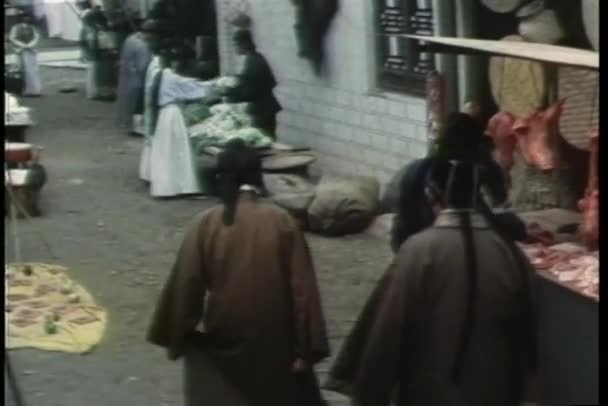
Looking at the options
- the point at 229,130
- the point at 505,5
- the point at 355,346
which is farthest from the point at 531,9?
the point at 355,346

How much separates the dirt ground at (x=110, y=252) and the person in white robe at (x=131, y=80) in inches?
2.7

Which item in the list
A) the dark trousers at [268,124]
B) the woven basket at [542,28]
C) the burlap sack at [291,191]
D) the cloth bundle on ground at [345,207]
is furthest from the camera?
the cloth bundle on ground at [345,207]

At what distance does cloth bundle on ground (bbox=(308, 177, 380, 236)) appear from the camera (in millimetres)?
6949

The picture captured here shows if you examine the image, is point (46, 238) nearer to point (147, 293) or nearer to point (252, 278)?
point (147, 293)

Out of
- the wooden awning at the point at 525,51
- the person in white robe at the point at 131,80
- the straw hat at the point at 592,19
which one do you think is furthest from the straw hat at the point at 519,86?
the person in white robe at the point at 131,80

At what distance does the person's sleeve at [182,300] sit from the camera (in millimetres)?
5609

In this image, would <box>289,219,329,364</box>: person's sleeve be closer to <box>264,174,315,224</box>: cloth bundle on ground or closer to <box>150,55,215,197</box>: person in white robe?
<box>264,174,315,224</box>: cloth bundle on ground

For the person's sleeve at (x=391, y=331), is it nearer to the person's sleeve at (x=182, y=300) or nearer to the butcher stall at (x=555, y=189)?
the butcher stall at (x=555, y=189)

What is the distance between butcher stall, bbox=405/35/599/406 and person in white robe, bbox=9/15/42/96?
1.51 metres

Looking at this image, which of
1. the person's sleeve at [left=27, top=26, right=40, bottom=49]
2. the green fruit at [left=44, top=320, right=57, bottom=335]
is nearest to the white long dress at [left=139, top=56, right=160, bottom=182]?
the person's sleeve at [left=27, top=26, right=40, bottom=49]

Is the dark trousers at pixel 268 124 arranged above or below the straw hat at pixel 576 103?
below

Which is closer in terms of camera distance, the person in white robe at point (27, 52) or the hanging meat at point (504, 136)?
the hanging meat at point (504, 136)

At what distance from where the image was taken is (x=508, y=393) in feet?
17.2

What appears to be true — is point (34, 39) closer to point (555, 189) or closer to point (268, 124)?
point (268, 124)
